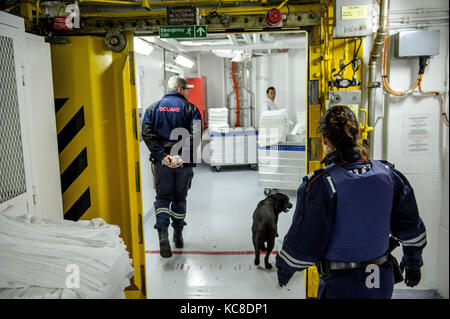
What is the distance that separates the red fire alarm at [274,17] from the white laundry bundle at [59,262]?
2.08 m

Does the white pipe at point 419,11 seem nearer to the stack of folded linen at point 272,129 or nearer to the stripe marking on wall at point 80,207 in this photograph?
the stripe marking on wall at point 80,207

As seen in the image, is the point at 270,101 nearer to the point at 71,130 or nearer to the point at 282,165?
the point at 282,165

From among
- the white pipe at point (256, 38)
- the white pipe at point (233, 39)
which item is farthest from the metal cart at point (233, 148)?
the white pipe at point (256, 38)

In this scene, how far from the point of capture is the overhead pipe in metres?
2.70

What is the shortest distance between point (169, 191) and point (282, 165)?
2817 mm

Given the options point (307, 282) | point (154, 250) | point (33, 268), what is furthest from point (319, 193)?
point (154, 250)

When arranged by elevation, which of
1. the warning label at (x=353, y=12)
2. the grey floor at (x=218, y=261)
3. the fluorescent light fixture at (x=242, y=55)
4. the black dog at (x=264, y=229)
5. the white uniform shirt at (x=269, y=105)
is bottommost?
the grey floor at (x=218, y=261)

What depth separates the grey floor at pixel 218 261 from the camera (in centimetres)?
356

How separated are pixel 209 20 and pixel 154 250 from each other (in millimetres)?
2904

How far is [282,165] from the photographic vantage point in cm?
654

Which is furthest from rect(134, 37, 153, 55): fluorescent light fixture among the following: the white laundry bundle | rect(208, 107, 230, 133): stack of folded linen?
the white laundry bundle

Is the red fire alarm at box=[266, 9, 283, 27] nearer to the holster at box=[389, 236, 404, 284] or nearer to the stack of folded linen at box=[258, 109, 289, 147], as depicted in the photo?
the holster at box=[389, 236, 404, 284]

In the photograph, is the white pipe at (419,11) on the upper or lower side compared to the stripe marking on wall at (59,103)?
upper
